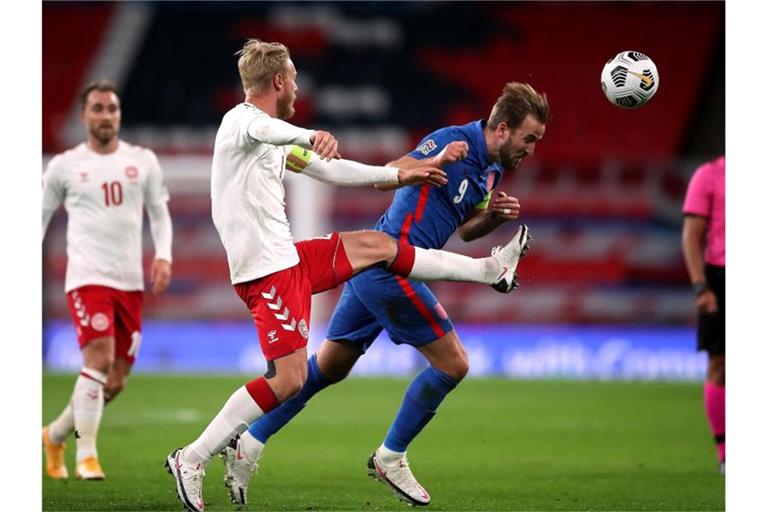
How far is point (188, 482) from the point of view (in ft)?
16.3

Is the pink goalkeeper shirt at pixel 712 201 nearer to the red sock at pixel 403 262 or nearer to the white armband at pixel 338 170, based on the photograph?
the red sock at pixel 403 262

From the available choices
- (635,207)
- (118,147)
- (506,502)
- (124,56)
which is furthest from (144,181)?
(124,56)

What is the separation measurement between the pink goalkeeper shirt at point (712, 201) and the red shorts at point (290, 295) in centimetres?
271

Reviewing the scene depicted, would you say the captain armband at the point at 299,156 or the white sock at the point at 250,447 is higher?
the captain armband at the point at 299,156

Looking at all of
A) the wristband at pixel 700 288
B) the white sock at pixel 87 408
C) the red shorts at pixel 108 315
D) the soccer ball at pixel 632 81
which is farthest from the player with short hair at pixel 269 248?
the wristband at pixel 700 288

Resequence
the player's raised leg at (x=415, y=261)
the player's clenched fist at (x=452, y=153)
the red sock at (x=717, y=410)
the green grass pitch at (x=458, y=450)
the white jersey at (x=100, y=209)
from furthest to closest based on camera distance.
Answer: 1. the red sock at (x=717, y=410)
2. the white jersey at (x=100, y=209)
3. the green grass pitch at (x=458, y=450)
4. the player's raised leg at (x=415, y=261)
5. the player's clenched fist at (x=452, y=153)

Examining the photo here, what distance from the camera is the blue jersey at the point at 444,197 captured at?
576 centimetres

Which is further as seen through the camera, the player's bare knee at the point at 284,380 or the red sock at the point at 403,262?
the red sock at the point at 403,262

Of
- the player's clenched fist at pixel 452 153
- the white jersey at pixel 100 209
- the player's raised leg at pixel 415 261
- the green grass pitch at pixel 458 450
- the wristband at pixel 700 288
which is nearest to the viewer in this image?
the player's clenched fist at pixel 452 153

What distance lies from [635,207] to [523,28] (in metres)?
4.66

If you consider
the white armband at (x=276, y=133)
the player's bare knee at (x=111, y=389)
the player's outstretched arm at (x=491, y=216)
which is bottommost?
the player's bare knee at (x=111, y=389)

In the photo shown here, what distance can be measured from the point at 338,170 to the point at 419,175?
0.37m
